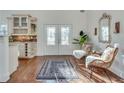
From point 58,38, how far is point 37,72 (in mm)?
976

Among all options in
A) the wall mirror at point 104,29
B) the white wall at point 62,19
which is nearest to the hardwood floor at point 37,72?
the white wall at point 62,19

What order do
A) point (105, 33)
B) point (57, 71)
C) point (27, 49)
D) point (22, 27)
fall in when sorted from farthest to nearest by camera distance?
point (22, 27) < point (27, 49) < point (105, 33) < point (57, 71)

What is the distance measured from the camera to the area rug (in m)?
4.87

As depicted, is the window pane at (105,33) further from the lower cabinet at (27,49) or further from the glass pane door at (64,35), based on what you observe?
the lower cabinet at (27,49)

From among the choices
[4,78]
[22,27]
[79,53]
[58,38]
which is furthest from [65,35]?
[4,78]

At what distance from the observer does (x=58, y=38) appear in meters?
5.15

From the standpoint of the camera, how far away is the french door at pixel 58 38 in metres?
5.11

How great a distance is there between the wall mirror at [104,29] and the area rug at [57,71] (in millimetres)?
1137

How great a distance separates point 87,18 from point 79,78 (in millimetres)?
1484

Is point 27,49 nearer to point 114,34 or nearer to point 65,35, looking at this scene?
point 65,35

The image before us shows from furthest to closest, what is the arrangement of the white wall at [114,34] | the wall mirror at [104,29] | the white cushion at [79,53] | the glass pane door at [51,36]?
the wall mirror at [104,29]
the glass pane door at [51,36]
the white cushion at [79,53]
the white wall at [114,34]

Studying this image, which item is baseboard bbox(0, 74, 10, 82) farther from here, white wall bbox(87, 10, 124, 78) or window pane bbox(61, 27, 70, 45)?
white wall bbox(87, 10, 124, 78)
